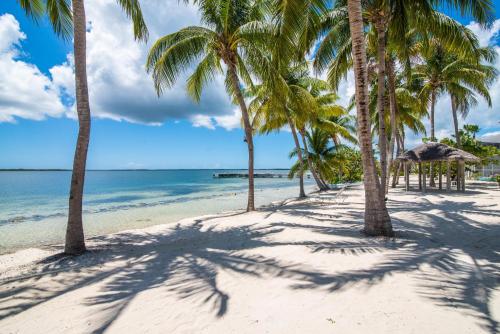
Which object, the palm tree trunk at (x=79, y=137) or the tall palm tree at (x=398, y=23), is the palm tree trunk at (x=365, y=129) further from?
the palm tree trunk at (x=79, y=137)

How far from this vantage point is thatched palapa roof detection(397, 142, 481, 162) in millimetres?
14914

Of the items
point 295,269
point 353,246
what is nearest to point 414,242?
point 353,246

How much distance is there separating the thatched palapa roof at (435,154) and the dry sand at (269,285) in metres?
9.10

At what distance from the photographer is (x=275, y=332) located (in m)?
2.82

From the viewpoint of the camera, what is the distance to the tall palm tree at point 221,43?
33.7 ft

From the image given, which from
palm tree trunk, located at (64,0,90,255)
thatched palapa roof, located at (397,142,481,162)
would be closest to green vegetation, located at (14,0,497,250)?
palm tree trunk, located at (64,0,90,255)

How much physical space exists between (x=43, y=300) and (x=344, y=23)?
12.2 meters

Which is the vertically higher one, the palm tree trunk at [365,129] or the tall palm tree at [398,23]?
the tall palm tree at [398,23]

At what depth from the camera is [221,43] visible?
11.1m

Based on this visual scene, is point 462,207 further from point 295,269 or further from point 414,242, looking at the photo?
point 295,269

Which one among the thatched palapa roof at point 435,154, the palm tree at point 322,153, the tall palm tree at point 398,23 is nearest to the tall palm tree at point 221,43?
the tall palm tree at point 398,23

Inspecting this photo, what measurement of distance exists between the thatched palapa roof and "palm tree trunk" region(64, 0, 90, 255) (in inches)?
646

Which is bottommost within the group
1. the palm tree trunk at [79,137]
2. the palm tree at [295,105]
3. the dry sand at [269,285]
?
the dry sand at [269,285]

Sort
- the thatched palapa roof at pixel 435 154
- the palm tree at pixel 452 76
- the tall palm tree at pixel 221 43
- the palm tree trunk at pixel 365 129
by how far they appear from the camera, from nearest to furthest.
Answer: the palm tree trunk at pixel 365 129 < the tall palm tree at pixel 221 43 < the thatched palapa roof at pixel 435 154 < the palm tree at pixel 452 76
